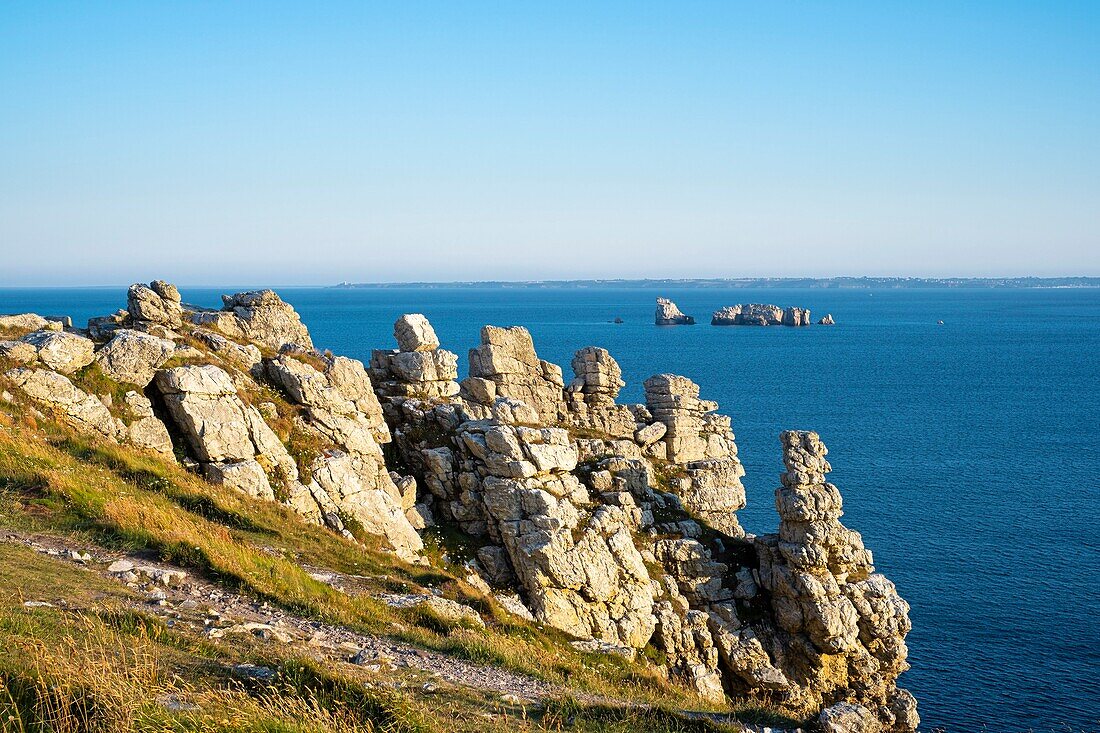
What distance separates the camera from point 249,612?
704 inches

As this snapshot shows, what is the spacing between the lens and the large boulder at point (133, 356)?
34.0 metres

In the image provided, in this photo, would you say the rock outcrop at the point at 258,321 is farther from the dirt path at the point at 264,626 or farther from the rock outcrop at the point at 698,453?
the dirt path at the point at 264,626

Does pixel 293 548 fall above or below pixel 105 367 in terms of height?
below

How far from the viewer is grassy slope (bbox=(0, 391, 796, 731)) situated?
11195 mm

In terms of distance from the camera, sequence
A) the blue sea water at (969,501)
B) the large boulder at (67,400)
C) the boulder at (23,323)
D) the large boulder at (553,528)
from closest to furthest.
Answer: the large boulder at (67,400) → the large boulder at (553,528) → the boulder at (23,323) → the blue sea water at (969,501)

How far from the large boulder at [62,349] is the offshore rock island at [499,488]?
84 millimetres

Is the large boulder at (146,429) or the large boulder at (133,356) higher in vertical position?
the large boulder at (133,356)

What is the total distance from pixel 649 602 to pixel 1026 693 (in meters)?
23.3

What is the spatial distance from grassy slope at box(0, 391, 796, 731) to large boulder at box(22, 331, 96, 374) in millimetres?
4291

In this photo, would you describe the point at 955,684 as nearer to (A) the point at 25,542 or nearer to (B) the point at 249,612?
(B) the point at 249,612

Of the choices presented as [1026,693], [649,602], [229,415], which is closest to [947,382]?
[1026,693]

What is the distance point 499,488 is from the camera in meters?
38.6

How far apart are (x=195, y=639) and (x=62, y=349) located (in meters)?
23.4

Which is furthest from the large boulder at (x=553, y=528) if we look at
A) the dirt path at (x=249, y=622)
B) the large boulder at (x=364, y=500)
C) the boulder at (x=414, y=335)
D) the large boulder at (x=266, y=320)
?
the dirt path at (x=249, y=622)
